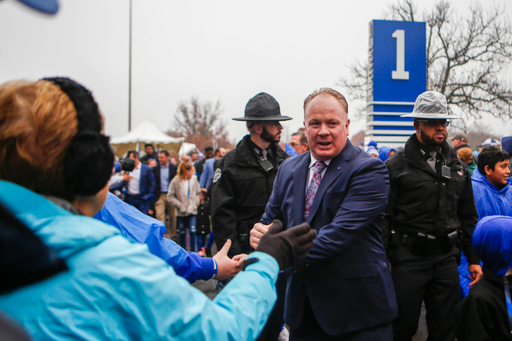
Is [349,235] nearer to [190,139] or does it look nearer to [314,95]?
[314,95]

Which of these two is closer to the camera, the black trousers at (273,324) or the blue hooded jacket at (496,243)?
the blue hooded jacket at (496,243)

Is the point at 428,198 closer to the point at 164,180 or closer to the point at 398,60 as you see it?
the point at 398,60

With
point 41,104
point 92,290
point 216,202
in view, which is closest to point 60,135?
point 41,104

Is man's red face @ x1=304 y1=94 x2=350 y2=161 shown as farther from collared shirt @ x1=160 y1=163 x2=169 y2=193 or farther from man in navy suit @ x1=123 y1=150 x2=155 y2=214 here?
collared shirt @ x1=160 y1=163 x2=169 y2=193

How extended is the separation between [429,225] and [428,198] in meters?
0.23

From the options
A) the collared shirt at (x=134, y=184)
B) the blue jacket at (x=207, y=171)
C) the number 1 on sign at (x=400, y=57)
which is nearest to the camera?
the collared shirt at (x=134, y=184)

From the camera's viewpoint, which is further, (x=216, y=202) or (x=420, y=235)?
(x=216, y=202)

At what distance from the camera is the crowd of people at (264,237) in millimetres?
824

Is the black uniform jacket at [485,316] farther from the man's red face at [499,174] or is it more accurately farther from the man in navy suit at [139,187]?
the man in navy suit at [139,187]

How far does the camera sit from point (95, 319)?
83 centimetres

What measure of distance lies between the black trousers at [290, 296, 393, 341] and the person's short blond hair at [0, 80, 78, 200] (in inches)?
66.7

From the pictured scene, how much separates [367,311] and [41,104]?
1884mm

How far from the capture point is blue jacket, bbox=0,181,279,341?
80 cm

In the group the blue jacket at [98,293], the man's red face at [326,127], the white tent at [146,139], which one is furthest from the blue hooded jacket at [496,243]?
the white tent at [146,139]
